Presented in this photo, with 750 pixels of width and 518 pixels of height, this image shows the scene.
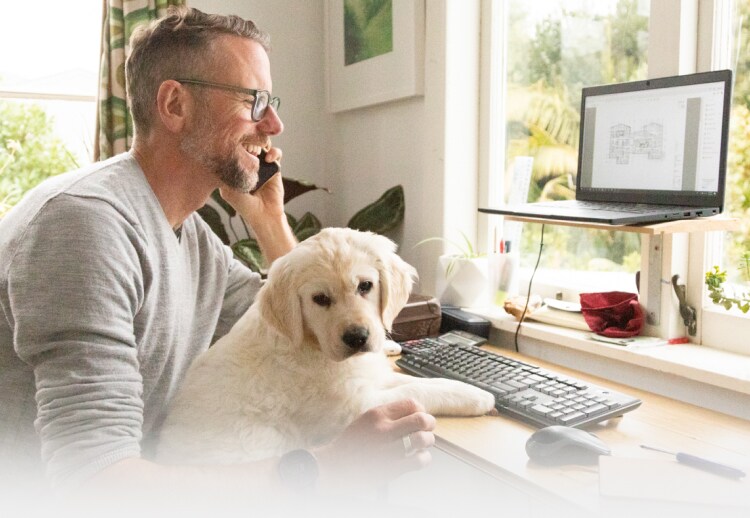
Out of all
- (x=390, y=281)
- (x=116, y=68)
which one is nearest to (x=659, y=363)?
(x=390, y=281)

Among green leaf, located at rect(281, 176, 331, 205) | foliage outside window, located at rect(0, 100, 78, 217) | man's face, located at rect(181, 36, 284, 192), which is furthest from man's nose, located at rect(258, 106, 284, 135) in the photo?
foliage outside window, located at rect(0, 100, 78, 217)

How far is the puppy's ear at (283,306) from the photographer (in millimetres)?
1319

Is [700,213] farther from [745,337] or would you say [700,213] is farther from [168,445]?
[168,445]

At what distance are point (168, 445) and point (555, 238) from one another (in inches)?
56.7

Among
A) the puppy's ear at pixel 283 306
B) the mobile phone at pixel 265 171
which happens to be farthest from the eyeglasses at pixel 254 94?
the mobile phone at pixel 265 171

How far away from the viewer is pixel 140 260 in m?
1.11

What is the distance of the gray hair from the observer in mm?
1326

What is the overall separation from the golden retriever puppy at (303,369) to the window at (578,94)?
80 cm

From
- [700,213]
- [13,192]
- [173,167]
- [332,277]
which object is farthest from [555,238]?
[13,192]

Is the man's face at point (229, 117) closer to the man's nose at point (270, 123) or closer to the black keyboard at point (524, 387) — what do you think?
the man's nose at point (270, 123)

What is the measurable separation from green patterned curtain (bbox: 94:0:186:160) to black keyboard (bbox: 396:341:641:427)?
1.61m

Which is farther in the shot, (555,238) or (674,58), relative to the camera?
(555,238)

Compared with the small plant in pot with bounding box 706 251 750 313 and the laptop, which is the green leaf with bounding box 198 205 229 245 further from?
the small plant in pot with bounding box 706 251 750 313

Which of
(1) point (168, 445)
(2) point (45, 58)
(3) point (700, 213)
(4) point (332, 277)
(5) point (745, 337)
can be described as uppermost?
(2) point (45, 58)
